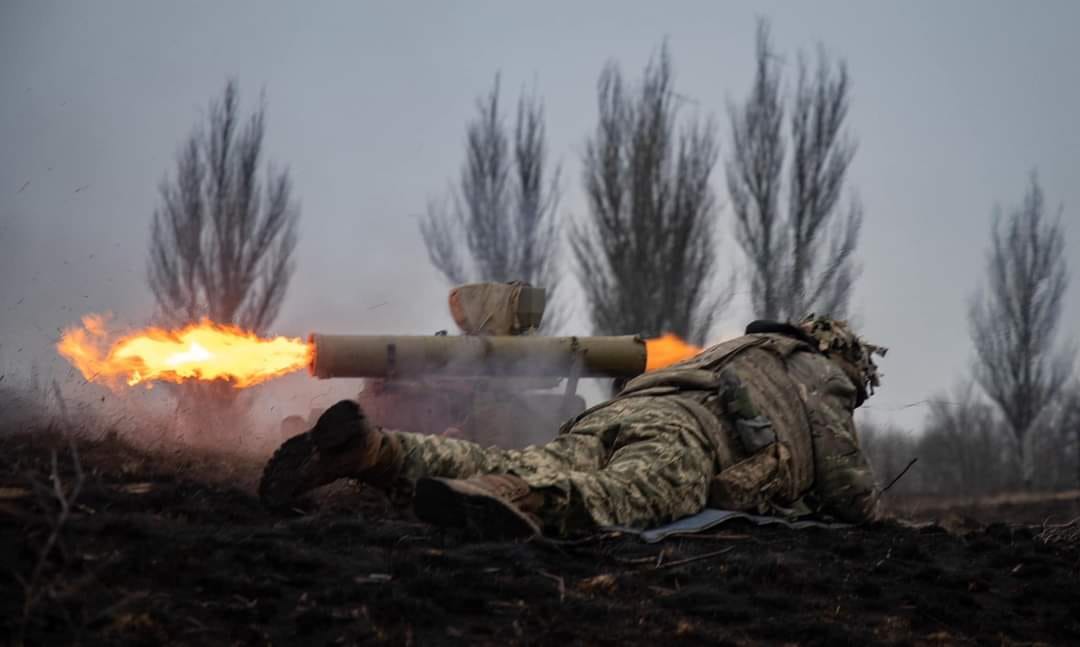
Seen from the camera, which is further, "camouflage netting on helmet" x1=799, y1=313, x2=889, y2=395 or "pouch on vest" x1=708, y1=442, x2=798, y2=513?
"camouflage netting on helmet" x1=799, y1=313, x2=889, y2=395

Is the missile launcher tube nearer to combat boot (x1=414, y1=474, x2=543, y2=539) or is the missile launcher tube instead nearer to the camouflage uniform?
the camouflage uniform

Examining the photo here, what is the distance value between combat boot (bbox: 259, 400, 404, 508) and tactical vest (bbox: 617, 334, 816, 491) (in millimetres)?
2030

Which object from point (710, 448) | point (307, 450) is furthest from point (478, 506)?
point (710, 448)

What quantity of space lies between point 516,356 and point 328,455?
268 inches

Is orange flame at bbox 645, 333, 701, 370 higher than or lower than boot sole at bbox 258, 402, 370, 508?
higher

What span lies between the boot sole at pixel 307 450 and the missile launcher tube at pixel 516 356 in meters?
5.84

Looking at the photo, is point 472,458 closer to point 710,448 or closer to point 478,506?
point 478,506

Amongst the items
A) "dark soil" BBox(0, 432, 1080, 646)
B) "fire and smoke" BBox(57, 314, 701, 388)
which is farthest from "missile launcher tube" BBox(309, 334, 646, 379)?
"dark soil" BBox(0, 432, 1080, 646)

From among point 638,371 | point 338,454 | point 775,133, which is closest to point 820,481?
point 338,454

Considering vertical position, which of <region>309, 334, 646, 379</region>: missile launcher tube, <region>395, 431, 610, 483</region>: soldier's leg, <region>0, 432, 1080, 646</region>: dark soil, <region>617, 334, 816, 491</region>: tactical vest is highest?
<region>309, 334, 646, 379</region>: missile launcher tube

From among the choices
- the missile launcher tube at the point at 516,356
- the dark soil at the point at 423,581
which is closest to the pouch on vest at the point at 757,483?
the dark soil at the point at 423,581

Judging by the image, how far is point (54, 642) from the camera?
4.16 meters

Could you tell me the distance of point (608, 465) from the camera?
7.13 m

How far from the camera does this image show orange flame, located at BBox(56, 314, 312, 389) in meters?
11.1
